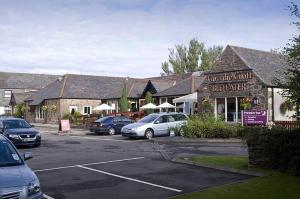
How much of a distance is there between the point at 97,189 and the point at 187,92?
105 ft

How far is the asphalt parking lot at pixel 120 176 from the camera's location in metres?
11.3

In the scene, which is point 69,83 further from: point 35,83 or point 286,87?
point 286,87

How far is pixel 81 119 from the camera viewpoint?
162ft

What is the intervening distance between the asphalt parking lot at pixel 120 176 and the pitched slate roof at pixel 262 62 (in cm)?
1748

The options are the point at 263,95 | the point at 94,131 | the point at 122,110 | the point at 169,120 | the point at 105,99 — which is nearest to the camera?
the point at 169,120

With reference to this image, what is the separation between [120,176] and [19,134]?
1146 cm

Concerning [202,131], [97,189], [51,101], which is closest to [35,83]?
[51,101]

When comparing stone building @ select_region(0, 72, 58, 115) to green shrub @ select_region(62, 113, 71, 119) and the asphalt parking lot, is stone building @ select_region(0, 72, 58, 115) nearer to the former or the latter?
green shrub @ select_region(62, 113, 71, 119)

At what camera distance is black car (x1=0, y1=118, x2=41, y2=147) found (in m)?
23.3

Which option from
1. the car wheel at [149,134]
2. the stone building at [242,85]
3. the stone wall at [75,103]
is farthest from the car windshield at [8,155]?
the stone wall at [75,103]

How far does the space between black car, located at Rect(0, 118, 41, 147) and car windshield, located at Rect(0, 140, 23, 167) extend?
1351 cm

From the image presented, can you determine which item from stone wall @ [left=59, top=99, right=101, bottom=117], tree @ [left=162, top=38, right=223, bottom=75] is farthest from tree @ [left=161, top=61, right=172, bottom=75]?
stone wall @ [left=59, top=99, right=101, bottom=117]

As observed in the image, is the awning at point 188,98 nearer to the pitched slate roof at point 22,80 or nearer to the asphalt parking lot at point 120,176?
the asphalt parking lot at point 120,176

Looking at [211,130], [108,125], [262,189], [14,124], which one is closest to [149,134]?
[211,130]
